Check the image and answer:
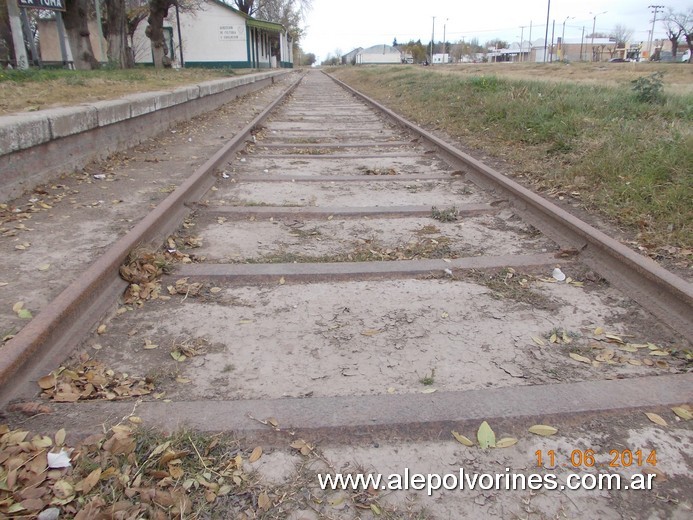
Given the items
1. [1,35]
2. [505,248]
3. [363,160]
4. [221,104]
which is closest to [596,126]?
[363,160]

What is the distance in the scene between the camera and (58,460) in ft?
5.47

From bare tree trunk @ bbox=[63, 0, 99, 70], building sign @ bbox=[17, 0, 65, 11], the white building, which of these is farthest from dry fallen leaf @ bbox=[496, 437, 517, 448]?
the white building

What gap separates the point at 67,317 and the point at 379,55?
118 meters

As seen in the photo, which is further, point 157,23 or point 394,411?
point 157,23

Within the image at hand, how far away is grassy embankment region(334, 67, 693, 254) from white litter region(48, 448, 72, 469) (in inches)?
142

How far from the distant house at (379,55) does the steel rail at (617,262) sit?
114 m

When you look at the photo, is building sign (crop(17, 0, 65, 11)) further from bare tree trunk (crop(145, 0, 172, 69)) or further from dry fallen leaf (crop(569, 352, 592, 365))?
dry fallen leaf (crop(569, 352, 592, 365))

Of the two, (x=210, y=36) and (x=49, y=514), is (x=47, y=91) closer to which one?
(x=49, y=514)

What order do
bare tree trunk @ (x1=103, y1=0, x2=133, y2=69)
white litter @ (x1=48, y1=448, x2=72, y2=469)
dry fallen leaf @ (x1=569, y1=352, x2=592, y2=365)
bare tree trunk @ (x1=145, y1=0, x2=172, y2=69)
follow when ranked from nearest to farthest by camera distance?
white litter @ (x1=48, y1=448, x2=72, y2=469), dry fallen leaf @ (x1=569, y1=352, x2=592, y2=365), bare tree trunk @ (x1=103, y1=0, x2=133, y2=69), bare tree trunk @ (x1=145, y1=0, x2=172, y2=69)

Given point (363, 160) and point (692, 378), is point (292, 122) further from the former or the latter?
point (692, 378)

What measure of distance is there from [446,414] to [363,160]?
5.39 m

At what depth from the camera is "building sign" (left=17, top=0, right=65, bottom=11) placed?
11.2 metres

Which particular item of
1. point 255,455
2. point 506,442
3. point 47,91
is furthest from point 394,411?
point 47,91

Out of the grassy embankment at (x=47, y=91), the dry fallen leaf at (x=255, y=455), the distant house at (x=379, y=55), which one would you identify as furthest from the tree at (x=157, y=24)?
the distant house at (x=379, y=55)
